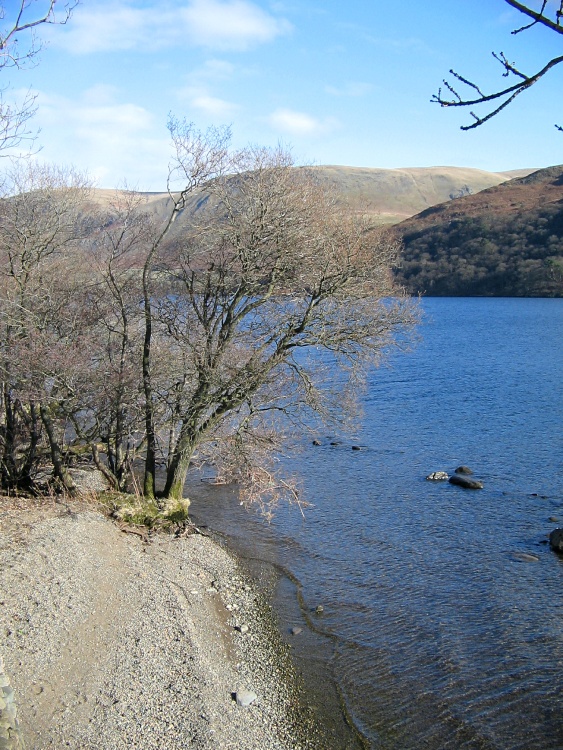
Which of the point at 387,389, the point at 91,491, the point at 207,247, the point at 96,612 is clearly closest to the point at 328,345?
the point at 207,247

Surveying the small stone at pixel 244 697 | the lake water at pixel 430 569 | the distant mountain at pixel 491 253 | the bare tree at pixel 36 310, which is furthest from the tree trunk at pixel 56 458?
the distant mountain at pixel 491 253

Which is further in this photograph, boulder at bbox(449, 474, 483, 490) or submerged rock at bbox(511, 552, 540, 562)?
boulder at bbox(449, 474, 483, 490)

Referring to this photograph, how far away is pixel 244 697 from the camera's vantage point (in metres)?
12.6

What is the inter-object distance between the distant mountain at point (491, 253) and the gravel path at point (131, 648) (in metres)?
95.6

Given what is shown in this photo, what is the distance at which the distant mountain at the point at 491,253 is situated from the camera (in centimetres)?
11462

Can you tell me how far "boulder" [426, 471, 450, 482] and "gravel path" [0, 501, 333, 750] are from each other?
38.9 ft

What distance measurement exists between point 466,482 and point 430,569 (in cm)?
826

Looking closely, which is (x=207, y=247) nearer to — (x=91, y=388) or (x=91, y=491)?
(x=91, y=388)

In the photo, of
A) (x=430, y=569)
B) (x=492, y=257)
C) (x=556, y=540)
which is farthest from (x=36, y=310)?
(x=492, y=257)

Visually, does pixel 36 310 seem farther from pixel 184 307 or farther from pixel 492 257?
pixel 492 257

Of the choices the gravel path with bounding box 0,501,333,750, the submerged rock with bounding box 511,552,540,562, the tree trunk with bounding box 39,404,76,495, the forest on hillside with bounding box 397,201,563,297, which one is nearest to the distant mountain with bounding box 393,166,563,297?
the forest on hillside with bounding box 397,201,563,297

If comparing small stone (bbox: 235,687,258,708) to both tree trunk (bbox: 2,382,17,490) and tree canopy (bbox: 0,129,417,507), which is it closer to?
tree canopy (bbox: 0,129,417,507)

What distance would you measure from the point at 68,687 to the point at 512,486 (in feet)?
65.9

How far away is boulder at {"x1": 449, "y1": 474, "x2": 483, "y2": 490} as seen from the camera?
2675 cm
